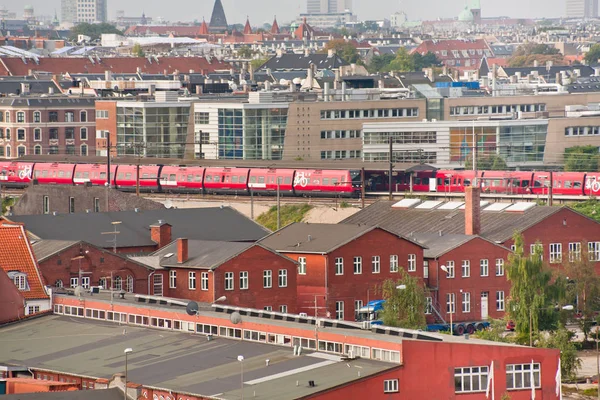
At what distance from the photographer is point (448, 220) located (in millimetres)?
87062

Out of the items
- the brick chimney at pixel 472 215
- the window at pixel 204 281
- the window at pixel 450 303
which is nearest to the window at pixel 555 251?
the brick chimney at pixel 472 215

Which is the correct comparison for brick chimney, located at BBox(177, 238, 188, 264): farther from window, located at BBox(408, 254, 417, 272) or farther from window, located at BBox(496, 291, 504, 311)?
window, located at BBox(496, 291, 504, 311)

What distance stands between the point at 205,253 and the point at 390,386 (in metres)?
22.8

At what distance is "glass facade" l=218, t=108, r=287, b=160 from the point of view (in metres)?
143

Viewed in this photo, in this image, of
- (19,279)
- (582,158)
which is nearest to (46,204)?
(19,279)

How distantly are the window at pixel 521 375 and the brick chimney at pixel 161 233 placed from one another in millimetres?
27313

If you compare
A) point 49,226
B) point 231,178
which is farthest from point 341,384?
point 231,178

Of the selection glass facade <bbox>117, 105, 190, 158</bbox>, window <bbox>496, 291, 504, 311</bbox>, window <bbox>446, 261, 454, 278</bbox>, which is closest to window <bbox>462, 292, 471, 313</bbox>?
window <bbox>446, 261, 454, 278</bbox>

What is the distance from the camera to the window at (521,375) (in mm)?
54375

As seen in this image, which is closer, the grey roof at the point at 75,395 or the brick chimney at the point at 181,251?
the grey roof at the point at 75,395

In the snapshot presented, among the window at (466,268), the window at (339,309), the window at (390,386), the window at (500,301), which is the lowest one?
the window at (500,301)

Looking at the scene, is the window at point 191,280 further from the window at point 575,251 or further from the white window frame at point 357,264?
the window at point 575,251

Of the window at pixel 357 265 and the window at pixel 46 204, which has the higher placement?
the window at pixel 46 204

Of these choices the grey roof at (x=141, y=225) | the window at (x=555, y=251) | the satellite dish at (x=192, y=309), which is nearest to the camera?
the satellite dish at (x=192, y=309)
